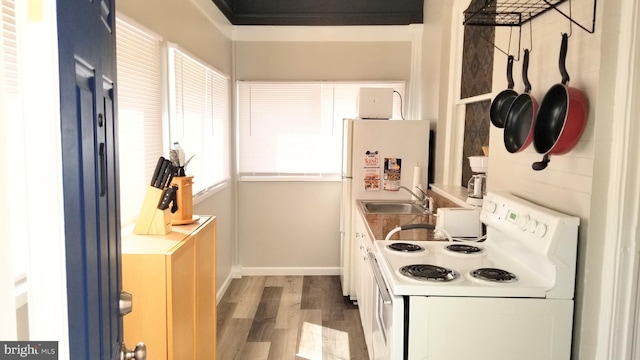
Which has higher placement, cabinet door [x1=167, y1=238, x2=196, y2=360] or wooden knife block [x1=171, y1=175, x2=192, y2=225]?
wooden knife block [x1=171, y1=175, x2=192, y2=225]

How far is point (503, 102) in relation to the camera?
7.23 feet

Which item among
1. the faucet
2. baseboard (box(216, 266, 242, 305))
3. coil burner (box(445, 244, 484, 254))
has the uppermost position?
the faucet

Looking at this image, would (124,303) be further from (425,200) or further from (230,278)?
(230,278)

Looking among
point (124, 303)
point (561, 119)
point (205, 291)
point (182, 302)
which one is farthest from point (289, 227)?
point (124, 303)

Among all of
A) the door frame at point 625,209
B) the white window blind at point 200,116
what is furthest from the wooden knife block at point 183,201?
the door frame at point 625,209

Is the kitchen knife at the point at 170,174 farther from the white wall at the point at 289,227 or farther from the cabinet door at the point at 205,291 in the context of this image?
the white wall at the point at 289,227

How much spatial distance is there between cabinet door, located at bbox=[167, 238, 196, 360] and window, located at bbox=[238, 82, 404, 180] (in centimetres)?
270

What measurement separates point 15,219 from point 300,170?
4.05m

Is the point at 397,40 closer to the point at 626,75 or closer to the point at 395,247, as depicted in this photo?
the point at 395,247

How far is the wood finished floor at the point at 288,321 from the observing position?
321 centimetres

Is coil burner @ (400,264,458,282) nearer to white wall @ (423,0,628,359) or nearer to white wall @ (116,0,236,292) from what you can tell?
white wall @ (423,0,628,359)

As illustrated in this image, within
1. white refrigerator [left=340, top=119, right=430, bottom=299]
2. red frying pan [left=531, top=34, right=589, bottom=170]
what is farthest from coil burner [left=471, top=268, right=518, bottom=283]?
white refrigerator [left=340, top=119, right=430, bottom=299]

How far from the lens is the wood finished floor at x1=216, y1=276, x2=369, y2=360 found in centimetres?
321

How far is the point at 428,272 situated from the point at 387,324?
27cm
